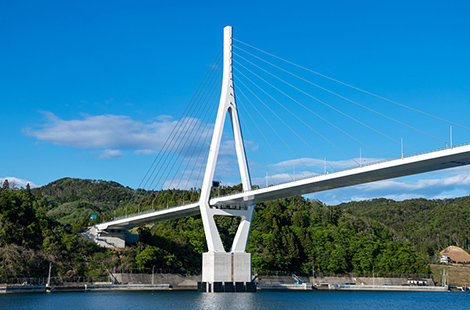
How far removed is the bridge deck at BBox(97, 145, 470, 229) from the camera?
113ft

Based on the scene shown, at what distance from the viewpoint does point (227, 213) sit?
52.5m

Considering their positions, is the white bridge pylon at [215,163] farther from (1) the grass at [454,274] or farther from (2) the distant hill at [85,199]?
(2) the distant hill at [85,199]

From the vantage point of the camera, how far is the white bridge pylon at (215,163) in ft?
163

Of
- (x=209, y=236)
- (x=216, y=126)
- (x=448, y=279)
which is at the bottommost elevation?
(x=448, y=279)

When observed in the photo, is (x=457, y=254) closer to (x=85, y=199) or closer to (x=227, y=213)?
(x=227, y=213)

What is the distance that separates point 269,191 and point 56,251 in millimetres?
34877

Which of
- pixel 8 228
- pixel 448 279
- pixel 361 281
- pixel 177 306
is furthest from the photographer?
pixel 448 279

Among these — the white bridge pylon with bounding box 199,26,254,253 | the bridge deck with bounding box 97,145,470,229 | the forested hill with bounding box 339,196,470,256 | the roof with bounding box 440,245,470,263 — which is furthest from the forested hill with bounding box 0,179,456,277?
the forested hill with bounding box 339,196,470,256

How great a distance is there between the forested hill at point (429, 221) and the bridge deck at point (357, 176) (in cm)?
9264

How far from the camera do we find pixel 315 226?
345 ft

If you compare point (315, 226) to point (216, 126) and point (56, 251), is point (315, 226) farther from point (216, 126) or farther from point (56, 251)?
point (216, 126)

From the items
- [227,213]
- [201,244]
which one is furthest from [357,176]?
[201,244]

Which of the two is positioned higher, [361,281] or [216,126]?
[216,126]

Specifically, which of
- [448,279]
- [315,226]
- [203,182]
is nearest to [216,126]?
[203,182]
